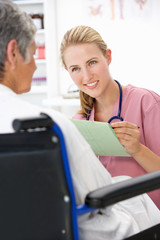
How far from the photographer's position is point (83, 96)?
1670mm

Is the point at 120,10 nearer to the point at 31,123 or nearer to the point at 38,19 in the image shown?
the point at 38,19

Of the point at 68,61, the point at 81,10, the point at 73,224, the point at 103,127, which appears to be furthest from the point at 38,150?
the point at 81,10

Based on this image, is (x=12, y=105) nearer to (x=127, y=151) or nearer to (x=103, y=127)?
(x=103, y=127)

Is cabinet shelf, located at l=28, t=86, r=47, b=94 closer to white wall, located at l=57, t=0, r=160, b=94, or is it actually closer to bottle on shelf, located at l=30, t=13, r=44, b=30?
bottle on shelf, located at l=30, t=13, r=44, b=30

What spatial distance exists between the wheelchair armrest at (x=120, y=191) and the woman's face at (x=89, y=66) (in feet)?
2.46

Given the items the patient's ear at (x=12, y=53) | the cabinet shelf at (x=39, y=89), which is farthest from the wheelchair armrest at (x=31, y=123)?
the cabinet shelf at (x=39, y=89)

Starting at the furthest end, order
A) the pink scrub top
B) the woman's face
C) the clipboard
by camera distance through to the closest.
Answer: the woman's face < the pink scrub top < the clipboard

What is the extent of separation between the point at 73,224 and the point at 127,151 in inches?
21.8

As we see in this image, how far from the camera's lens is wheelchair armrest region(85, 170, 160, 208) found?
74 cm

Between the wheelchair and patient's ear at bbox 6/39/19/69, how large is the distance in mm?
238

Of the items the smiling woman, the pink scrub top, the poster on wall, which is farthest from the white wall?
the pink scrub top

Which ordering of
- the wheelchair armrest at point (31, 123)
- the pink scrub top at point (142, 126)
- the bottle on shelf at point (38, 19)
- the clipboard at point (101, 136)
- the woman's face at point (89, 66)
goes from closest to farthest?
1. the wheelchair armrest at point (31, 123)
2. the clipboard at point (101, 136)
3. the pink scrub top at point (142, 126)
4. the woman's face at point (89, 66)
5. the bottle on shelf at point (38, 19)

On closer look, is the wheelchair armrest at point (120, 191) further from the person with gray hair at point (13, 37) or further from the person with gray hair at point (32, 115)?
the person with gray hair at point (13, 37)

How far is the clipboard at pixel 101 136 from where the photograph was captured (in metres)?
1.13
